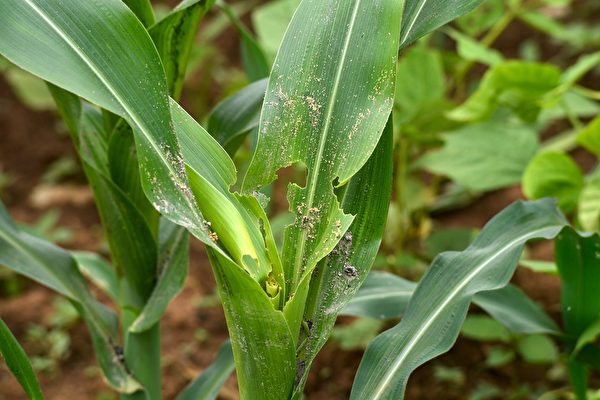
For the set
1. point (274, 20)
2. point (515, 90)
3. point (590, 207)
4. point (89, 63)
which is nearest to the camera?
point (89, 63)

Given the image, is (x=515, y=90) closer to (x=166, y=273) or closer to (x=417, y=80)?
(x=417, y=80)

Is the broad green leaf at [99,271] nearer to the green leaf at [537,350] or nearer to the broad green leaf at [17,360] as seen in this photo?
the broad green leaf at [17,360]

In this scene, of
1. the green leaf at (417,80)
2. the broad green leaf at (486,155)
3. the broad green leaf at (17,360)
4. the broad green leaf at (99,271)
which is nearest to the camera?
the broad green leaf at (17,360)

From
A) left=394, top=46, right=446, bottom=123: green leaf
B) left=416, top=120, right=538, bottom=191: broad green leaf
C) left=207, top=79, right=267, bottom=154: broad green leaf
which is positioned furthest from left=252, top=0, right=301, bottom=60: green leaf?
left=207, top=79, right=267, bottom=154: broad green leaf

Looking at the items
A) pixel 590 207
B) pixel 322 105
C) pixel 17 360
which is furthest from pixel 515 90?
pixel 17 360

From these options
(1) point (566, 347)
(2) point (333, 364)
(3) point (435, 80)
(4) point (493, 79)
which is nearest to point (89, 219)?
(2) point (333, 364)

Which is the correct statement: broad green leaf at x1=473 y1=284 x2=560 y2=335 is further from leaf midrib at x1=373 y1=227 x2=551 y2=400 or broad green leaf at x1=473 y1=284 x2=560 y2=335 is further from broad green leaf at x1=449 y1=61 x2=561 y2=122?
broad green leaf at x1=449 y1=61 x2=561 y2=122

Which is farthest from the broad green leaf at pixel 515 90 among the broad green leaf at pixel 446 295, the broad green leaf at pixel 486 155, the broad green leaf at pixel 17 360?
the broad green leaf at pixel 17 360
